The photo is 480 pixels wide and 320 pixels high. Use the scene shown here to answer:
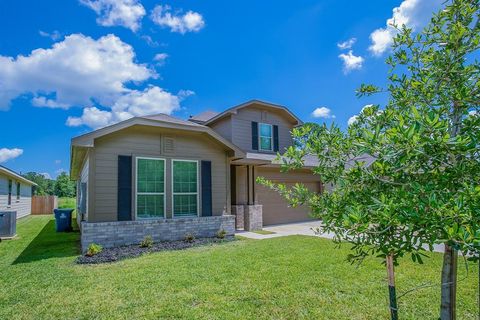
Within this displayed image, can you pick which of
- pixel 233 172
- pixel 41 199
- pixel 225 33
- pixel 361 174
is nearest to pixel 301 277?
pixel 361 174

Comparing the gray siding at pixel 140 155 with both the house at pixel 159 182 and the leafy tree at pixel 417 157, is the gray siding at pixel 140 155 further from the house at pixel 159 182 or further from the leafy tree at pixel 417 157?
the leafy tree at pixel 417 157

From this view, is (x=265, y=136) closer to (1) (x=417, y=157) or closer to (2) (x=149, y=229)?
(2) (x=149, y=229)

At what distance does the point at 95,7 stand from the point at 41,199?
22.1 m

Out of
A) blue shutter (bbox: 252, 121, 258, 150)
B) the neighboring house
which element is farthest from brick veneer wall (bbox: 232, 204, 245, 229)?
the neighboring house

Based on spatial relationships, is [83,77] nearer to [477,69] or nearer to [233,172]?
[233,172]

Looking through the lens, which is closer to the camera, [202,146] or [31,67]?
[202,146]

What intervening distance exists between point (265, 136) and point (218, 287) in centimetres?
1010

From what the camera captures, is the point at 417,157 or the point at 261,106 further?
the point at 261,106

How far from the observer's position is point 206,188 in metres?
10.1

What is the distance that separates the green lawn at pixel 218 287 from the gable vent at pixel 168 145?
3.45m

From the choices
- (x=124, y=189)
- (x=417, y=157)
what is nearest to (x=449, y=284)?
(x=417, y=157)

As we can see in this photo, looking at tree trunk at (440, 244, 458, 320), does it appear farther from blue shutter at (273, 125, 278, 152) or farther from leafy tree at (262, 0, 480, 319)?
blue shutter at (273, 125, 278, 152)

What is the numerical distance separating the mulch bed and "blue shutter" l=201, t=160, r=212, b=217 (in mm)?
1045

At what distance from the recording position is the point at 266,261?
667 cm
